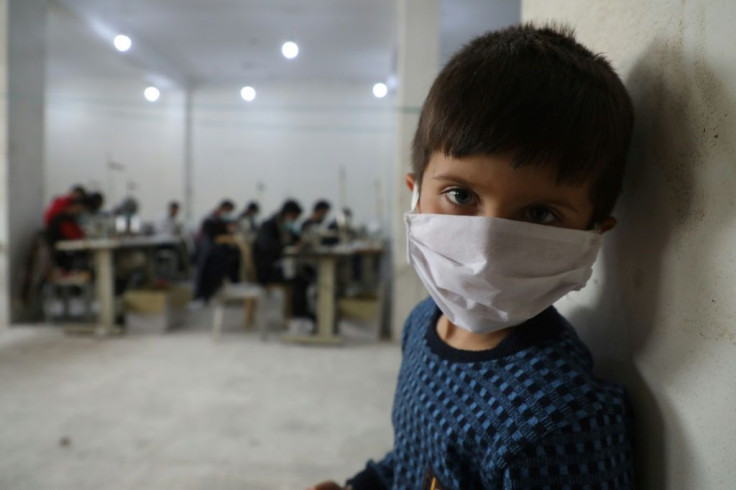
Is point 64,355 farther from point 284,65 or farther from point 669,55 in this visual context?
point 284,65

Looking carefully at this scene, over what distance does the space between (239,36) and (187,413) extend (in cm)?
648

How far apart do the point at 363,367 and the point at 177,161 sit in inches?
312

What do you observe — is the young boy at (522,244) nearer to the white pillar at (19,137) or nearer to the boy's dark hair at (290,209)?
the boy's dark hair at (290,209)

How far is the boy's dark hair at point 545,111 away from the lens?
0.51 m

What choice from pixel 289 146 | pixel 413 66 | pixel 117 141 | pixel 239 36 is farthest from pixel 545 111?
pixel 117 141

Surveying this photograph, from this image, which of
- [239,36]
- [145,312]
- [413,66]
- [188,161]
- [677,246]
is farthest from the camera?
[188,161]

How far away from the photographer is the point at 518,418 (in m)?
0.49

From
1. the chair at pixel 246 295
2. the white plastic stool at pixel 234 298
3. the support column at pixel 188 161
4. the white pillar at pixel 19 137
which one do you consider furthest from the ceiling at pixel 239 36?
the white plastic stool at pixel 234 298

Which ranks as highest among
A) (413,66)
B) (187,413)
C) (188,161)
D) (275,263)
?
(413,66)

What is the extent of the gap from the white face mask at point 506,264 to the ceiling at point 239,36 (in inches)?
254

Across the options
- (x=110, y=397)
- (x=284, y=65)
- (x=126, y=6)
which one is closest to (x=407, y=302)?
(x=110, y=397)

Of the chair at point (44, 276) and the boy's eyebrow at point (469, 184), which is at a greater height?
the boy's eyebrow at point (469, 184)

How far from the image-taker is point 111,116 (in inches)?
399

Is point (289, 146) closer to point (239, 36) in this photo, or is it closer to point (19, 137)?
point (239, 36)
